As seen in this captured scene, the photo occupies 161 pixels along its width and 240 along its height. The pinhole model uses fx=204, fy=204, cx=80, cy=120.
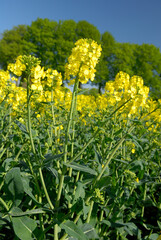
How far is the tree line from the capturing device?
32.5 metres

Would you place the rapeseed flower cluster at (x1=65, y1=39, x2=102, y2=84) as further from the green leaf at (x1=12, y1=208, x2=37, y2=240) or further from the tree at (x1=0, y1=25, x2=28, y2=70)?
the tree at (x1=0, y1=25, x2=28, y2=70)

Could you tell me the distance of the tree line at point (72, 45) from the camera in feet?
107

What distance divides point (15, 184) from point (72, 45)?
33.6 meters

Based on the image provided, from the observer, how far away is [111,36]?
3538 cm

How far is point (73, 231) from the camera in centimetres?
174

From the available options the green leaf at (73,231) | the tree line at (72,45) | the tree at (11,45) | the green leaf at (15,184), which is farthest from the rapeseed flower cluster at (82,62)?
the tree at (11,45)

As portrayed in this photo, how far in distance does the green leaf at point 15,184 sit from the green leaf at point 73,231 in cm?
45

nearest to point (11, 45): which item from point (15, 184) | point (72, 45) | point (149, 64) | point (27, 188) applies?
point (72, 45)

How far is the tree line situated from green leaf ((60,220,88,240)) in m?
31.0

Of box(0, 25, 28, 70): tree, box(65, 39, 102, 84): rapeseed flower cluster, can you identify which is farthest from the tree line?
box(65, 39, 102, 84): rapeseed flower cluster

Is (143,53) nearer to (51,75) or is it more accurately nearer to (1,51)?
(1,51)

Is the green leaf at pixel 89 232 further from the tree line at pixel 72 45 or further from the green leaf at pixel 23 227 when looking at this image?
the tree line at pixel 72 45

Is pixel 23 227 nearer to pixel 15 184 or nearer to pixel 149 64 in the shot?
pixel 15 184

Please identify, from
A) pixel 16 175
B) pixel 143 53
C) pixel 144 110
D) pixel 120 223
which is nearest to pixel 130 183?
pixel 120 223
